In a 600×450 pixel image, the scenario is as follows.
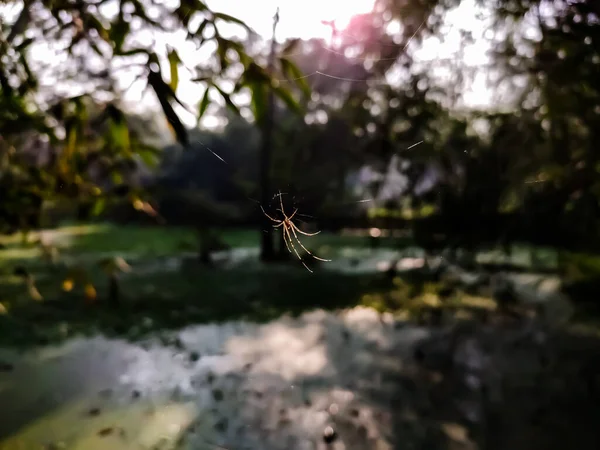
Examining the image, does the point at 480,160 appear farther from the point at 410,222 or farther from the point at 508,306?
the point at 508,306

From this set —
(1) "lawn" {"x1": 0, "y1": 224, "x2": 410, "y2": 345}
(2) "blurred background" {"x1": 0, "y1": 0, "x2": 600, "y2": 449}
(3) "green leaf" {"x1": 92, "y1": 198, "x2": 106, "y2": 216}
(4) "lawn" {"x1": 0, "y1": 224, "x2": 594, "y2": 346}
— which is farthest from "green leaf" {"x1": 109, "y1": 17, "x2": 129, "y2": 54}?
(4) "lawn" {"x1": 0, "y1": 224, "x2": 594, "y2": 346}

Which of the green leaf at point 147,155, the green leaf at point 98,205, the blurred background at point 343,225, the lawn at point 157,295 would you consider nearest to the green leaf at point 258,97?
the blurred background at point 343,225

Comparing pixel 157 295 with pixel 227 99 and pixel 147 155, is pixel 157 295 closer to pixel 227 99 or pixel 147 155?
pixel 147 155

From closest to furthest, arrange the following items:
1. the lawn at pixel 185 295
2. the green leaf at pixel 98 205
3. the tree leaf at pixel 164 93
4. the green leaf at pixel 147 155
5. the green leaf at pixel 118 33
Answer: the tree leaf at pixel 164 93
the green leaf at pixel 118 33
the green leaf at pixel 147 155
the green leaf at pixel 98 205
the lawn at pixel 185 295

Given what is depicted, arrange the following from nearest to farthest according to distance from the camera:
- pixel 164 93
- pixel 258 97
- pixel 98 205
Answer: pixel 164 93
pixel 258 97
pixel 98 205

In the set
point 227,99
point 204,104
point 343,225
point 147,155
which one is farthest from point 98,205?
point 343,225

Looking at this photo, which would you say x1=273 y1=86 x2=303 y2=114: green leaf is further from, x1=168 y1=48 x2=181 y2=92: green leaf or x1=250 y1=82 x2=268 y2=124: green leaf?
x1=168 y1=48 x2=181 y2=92: green leaf

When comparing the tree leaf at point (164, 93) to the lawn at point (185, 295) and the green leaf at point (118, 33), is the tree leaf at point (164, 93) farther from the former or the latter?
the lawn at point (185, 295)

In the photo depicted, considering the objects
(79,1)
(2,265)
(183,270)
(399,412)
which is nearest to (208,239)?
(183,270)
